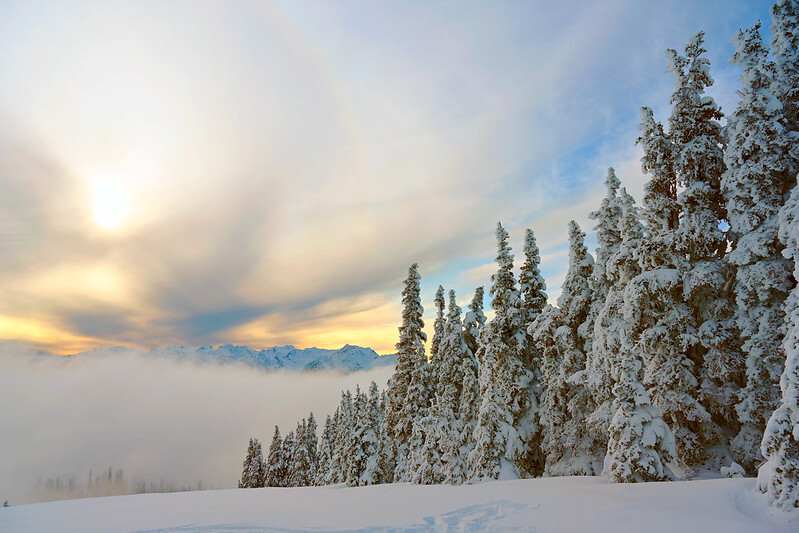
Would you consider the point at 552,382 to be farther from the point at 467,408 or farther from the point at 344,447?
the point at 344,447

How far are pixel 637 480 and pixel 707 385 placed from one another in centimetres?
646

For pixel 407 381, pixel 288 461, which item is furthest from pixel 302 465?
pixel 407 381

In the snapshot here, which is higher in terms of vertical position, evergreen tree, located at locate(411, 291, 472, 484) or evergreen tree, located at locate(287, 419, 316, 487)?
evergreen tree, located at locate(411, 291, 472, 484)

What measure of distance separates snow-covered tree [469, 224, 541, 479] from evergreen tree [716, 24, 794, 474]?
1149 cm

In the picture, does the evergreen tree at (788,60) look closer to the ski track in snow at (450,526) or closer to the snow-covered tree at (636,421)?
the snow-covered tree at (636,421)

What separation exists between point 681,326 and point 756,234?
14.9 ft

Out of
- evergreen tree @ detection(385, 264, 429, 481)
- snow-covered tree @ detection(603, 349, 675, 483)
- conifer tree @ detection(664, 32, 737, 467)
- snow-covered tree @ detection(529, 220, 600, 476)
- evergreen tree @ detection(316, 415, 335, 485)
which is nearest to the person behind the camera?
snow-covered tree @ detection(603, 349, 675, 483)

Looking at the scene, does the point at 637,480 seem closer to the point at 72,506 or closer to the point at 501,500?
the point at 501,500

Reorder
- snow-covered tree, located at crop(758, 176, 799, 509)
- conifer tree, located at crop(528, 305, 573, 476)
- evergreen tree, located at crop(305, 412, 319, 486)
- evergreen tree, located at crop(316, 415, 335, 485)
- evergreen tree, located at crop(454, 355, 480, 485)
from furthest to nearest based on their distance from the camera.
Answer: evergreen tree, located at crop(305, 412, 319, 486)
evergreen tree, located at crop(316, 415, 335, 485)
evergreen tree, located at crop(454, 355, 480, 485)
conifer tree, located at crop(528, 305, 573, 476)
snow-covered tree, located at crop(758, 176, 799, 509)

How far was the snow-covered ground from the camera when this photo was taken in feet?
28.1

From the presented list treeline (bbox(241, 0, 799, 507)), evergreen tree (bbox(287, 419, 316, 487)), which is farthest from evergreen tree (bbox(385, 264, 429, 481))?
evergreen tree (bbox(287, 419, 316, 487))

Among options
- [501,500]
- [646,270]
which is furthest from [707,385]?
[501,500]

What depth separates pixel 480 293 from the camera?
1554 inches

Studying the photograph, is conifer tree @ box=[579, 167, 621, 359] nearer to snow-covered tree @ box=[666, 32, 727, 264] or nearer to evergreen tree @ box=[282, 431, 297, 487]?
snow-covered tree @ box=[666, 32, 727, 264]
